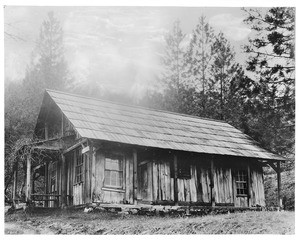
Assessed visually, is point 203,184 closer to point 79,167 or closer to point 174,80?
point 79,167

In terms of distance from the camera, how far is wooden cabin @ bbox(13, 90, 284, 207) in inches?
761

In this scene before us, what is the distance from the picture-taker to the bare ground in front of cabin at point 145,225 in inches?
611

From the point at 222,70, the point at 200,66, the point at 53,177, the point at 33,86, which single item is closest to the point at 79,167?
the point at 53,177

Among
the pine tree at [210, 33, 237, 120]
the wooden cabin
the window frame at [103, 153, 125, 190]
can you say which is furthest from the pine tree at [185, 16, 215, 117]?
the window frame at [103, 153, 125, 190]

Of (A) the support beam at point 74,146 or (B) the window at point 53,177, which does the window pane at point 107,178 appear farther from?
→ (B) the window at point 53,177

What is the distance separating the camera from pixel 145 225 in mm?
16281

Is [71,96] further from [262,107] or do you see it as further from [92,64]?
[262,107]

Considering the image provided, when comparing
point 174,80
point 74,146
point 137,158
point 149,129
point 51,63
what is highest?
point 51,63

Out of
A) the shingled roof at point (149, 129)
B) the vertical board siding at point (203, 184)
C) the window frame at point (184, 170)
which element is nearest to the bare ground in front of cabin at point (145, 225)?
the shingled roof at point (149, 129)

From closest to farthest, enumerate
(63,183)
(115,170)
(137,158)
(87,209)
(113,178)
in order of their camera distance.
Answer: (87,209) < (113,178) < (115,170) < (137,158) < (63,183)

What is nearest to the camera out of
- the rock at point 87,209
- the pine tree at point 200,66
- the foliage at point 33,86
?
the rock at point 87,209

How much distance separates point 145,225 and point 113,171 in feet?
12.9

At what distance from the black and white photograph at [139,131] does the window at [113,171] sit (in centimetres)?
5

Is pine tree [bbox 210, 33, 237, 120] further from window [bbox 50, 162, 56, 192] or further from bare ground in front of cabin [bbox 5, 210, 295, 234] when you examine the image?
bare ground in front of cabin [bbox 5, 210, 295, 234]
